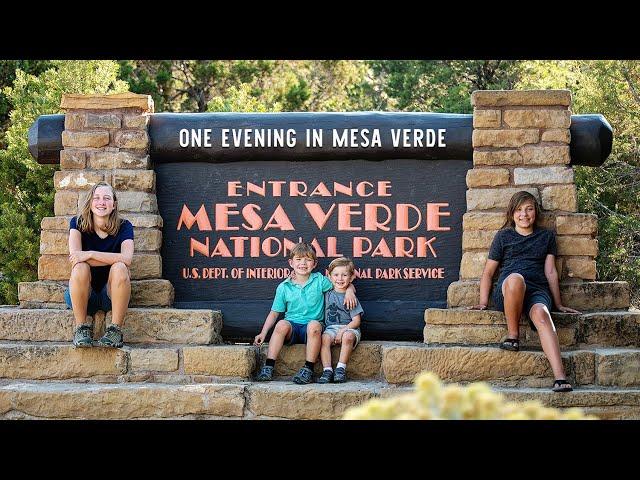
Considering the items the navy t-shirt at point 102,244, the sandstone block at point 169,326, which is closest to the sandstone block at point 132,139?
the navy t-shirt at point 102,244

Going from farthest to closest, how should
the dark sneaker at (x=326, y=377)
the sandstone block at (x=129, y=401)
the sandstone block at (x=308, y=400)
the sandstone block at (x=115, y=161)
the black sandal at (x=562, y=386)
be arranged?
the sandstone block at (x=115, y=161) → the dark sneaker at (x=326, y=377) → the sandstone block at (x=129, y=401) → the sandstone block at (x=308, y=400) → the black sandal at (x=562, y=386)

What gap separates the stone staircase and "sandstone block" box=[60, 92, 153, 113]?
131 centimetres

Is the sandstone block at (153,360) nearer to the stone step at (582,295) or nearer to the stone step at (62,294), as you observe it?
the stone step at (62,294)

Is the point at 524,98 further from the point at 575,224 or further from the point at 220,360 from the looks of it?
the point at 220,360

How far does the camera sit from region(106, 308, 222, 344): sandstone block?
738 centimetres

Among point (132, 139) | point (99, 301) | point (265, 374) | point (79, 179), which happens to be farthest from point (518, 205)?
point (79, 179)

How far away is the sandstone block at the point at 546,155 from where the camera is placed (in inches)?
296

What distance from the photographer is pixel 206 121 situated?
786 centimetres

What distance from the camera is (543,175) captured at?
751 cm

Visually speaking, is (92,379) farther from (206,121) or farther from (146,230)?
(206,121)

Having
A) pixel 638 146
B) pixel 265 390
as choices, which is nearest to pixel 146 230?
pixel 265 390

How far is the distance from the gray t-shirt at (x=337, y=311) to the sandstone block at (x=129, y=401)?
2.67 ft

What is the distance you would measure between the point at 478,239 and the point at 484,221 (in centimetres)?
13
